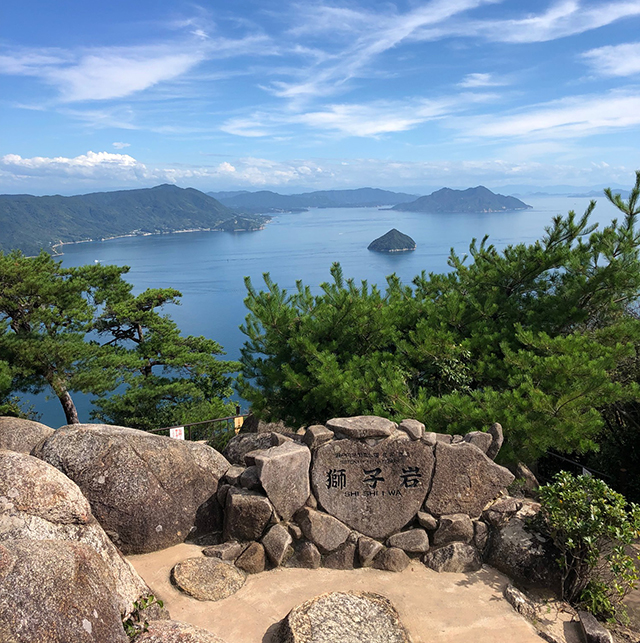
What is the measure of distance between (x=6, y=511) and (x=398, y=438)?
12.2ft

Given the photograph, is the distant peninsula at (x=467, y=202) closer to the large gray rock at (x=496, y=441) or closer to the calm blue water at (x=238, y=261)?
the calm blue water at (x=238, y=261)

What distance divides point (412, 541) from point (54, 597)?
357cm

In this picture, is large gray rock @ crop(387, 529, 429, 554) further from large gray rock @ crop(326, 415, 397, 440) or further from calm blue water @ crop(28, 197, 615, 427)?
calm blue water @ crop(28, 197, 615, 427)

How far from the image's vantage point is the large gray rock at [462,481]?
5555 mm

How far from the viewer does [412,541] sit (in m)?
5.44

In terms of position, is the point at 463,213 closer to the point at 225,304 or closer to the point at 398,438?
the point at 225,304

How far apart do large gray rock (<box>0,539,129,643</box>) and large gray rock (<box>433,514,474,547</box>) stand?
3356mm

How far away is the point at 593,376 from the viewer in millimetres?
6098

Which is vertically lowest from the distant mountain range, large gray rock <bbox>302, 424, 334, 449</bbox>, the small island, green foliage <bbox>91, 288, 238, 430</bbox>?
green foliage <bbox>91, 288, 238, 430</bbox>

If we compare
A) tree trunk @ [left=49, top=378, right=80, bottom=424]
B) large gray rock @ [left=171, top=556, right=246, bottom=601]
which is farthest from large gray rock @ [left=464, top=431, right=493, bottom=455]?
tree trunk @ [left=49, top=378, right=80, bottom=424]

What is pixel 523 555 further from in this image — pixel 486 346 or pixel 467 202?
pixel 467 202

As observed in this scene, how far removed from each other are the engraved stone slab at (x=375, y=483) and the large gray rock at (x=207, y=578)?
3.82 ft

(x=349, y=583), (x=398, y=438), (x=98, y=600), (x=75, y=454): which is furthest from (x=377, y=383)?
(x=98, y=600)

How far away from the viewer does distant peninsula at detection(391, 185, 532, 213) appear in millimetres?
161000
